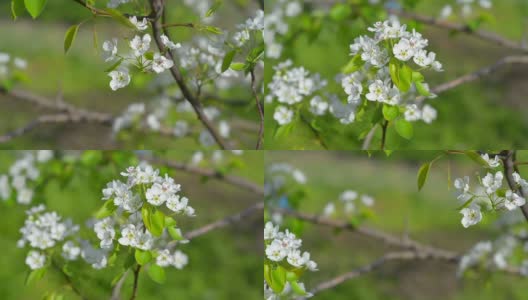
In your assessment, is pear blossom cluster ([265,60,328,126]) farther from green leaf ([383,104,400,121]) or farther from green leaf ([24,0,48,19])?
green leaf ([24,0,48,19])

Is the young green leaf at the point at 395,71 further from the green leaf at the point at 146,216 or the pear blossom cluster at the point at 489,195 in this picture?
the green leaf at the point at 146,216

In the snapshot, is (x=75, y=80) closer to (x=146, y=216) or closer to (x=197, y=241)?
A: (x=197, y=241)

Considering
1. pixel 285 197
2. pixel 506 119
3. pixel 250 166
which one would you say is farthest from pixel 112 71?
pixel 506 119

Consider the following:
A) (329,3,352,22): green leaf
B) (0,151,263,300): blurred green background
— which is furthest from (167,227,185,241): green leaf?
(329,3,352,22): green leaf

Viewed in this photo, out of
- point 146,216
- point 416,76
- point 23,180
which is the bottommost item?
point 23,180

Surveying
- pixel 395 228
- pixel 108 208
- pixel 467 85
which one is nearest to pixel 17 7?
pixel 108 208
